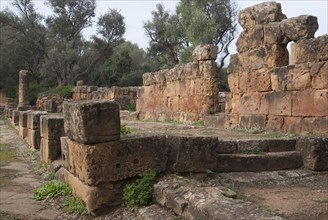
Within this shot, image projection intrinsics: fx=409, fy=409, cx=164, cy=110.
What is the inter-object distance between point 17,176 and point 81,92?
1994 centimetres

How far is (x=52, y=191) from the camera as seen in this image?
612 cm

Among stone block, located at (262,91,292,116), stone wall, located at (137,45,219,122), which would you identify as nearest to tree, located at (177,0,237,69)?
stone wall, located at (137,45,219,122)

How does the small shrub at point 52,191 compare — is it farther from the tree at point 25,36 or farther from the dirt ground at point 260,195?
the tree at point 25,36

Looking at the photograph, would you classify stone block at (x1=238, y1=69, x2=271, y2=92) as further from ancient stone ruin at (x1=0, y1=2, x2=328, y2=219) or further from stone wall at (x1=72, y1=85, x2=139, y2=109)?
stone wall at (x1=72, y1=85, x2=139, y2=109)

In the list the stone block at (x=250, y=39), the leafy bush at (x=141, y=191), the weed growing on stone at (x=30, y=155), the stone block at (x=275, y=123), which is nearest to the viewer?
the leafy bush at (x=141, y=191)

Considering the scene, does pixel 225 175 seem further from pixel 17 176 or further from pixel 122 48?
pixel 122 48

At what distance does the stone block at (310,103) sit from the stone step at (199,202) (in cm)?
384

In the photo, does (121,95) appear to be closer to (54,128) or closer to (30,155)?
(30,155)

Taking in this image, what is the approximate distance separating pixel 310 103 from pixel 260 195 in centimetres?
373

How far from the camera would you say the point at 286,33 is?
8.47 m

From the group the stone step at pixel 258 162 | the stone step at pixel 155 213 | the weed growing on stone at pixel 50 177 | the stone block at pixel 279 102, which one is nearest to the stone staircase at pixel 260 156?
the stone step at pixel 258 162

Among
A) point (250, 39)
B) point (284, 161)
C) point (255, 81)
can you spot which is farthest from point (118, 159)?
point (250, 39)

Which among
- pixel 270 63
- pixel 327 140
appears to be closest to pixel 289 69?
pixel 270 63

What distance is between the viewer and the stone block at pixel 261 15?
30.0 ft
